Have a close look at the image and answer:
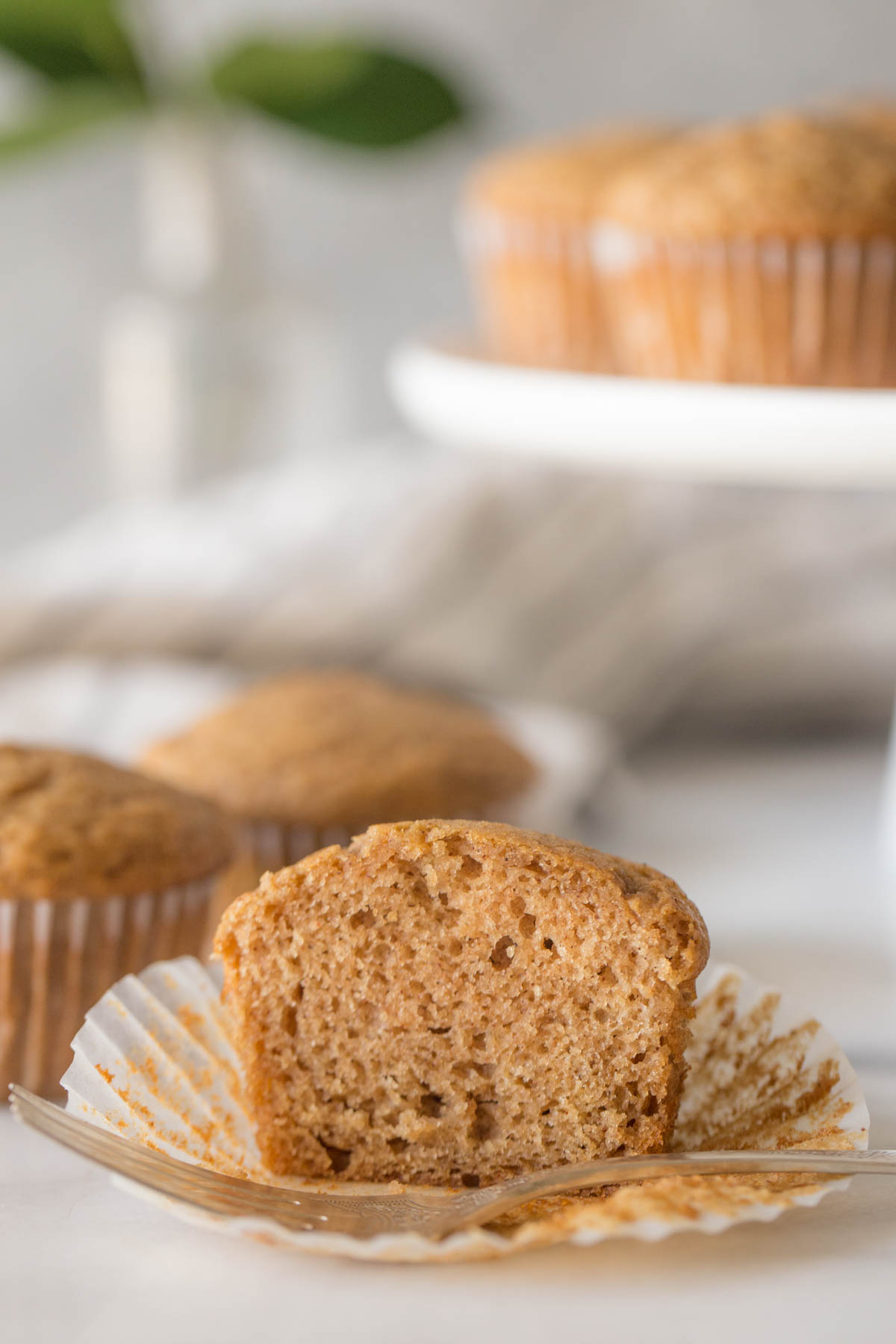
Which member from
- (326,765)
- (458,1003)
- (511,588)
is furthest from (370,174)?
(458,1003)

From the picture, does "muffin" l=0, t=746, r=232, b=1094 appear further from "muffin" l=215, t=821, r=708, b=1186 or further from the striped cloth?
the striped cloth

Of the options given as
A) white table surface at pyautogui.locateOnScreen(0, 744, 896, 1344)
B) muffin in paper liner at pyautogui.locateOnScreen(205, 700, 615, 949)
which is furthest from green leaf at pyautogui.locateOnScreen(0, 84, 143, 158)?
white table surface at pyautogui.locateOnScreen(0, 744, 896, 1344)

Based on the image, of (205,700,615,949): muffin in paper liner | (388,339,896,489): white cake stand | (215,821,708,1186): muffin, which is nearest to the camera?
(215,821,708,1186): muffin

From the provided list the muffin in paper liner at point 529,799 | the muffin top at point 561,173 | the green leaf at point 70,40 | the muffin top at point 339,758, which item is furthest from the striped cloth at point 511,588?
the green leaf at point 70,40

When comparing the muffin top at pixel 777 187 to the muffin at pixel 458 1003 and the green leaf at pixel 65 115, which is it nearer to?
the muffin at pixel 458 1003

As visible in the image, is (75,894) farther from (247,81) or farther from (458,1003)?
(247,81)

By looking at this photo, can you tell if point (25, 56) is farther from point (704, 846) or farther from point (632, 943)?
point (632, 943)
